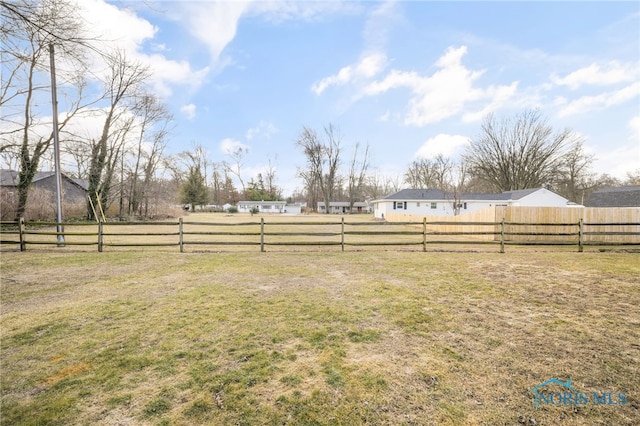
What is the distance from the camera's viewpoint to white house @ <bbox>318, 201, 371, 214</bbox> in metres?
59.8

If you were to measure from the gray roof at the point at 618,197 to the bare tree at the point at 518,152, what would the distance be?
647cm

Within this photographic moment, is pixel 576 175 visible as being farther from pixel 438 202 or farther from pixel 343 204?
pixel 343 204

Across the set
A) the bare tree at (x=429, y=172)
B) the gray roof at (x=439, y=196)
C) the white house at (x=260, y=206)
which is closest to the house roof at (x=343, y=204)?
the white house at (x=260, y=206)

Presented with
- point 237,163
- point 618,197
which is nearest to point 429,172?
point 618,197

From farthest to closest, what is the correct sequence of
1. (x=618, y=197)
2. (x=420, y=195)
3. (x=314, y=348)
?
→ (x=420, y=195) → (x=618, y=197) → (x=314, y=348)

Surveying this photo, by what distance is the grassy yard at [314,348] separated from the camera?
81.3 inches

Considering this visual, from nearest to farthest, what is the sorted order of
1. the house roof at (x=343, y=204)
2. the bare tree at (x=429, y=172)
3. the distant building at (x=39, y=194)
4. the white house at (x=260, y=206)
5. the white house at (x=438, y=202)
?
the distant building at (x=39, y=194) < the white house at (x=438, y=202) < the bare tree at (x=429, y=172) < the white house at (x=260, y=206) < the house roof at (x=343, y=204)

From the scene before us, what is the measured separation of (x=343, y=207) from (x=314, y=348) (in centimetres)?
6128

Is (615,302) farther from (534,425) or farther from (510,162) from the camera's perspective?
(510,162)

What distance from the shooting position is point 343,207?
64.0m

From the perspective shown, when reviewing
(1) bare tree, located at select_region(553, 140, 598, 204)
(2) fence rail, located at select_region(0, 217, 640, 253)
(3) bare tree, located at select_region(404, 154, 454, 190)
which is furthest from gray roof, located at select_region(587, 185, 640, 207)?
(3) bare tree, located at select_region(404, 154, 454, 190)

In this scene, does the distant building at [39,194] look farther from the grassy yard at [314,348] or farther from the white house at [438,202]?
the white house at [438,202]

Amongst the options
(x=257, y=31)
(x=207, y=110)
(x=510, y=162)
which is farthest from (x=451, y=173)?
(x=257, y=31)

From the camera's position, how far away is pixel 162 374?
2.52 m
